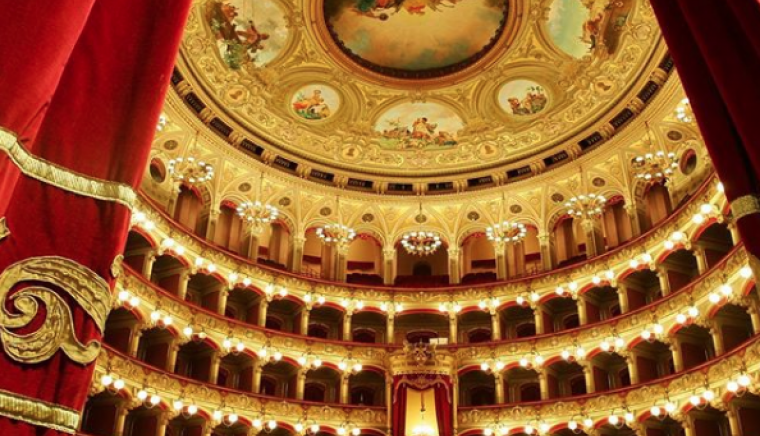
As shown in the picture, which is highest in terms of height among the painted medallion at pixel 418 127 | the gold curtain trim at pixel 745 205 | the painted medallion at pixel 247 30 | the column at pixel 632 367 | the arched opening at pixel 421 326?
the painted medallion at pixel 247 30

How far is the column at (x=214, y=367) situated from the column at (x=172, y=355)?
166 centimetres

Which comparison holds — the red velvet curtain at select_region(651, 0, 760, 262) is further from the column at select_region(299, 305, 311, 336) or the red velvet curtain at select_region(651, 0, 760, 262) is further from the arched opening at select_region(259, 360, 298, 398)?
the column at select_region(299, 305, 311, 336)

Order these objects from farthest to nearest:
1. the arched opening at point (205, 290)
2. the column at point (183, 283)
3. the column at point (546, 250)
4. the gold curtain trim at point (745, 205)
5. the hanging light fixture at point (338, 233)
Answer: the hanging light fixture at point (338, 233), the column at point (546, 250), the arched opening at point (205, 290), the column at point (183, 283), the gold curtain trim at point (745, 205)

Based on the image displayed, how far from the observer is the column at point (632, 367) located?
2680 cm

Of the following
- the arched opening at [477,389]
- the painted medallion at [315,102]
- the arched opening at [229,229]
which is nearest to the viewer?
the painted medallion at [315,102]

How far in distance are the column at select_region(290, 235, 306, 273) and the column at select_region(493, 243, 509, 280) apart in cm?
972

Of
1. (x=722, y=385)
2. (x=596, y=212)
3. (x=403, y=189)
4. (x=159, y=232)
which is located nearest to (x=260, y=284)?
(x=159, y=232)

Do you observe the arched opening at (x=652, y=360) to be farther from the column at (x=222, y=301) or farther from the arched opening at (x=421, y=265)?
the column at (x=222, y=301)

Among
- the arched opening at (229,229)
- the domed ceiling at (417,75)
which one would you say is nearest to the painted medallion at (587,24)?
the domed ceiling at (417,75)

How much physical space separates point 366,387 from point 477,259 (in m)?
9.07

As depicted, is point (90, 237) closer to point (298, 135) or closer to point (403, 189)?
point (298, 135)

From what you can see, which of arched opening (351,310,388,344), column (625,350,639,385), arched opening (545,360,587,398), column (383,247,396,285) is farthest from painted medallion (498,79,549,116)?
arched opening (351,310,388,344)

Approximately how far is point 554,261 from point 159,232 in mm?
18414

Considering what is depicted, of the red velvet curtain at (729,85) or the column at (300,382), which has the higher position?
the column at (300,382)
